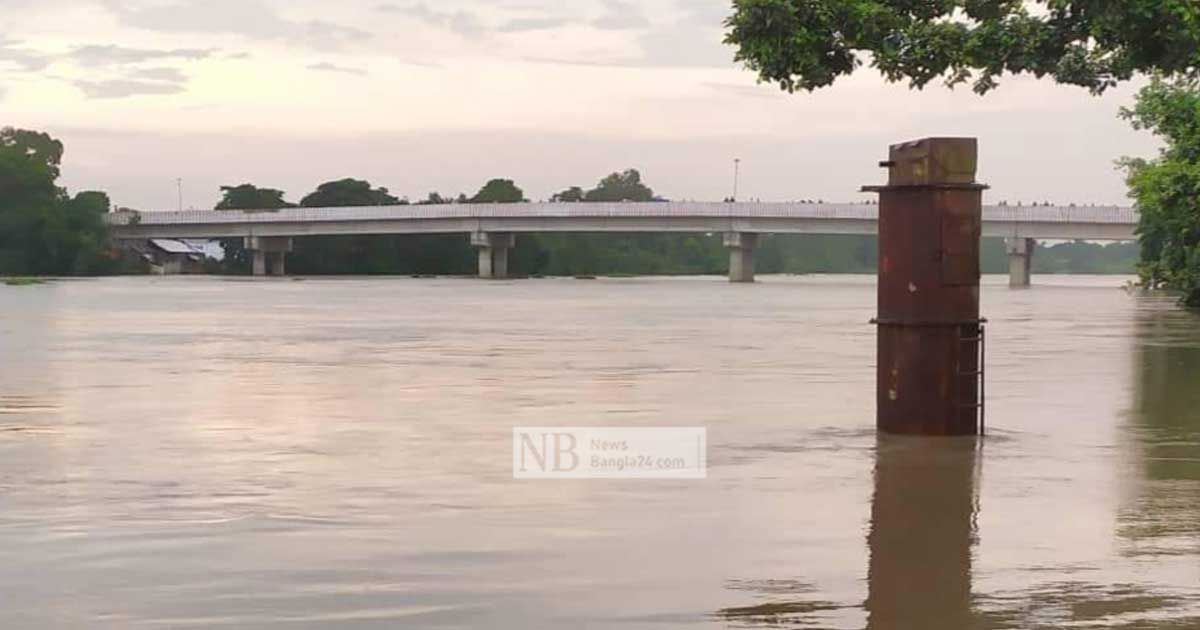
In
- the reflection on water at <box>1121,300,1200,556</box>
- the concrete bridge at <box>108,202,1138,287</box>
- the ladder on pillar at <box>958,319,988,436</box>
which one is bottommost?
the reflection on water at <box>1121,300,1200,556</box>

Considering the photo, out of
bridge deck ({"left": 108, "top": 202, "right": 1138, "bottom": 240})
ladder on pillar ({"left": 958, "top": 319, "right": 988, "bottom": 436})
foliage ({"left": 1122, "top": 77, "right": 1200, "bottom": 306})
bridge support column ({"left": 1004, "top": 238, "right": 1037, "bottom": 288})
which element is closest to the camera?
ladder on pillar ({"left": 958, "top": 319, "right": 988, "bottom": 436})

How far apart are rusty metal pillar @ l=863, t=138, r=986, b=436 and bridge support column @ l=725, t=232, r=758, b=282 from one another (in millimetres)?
127417

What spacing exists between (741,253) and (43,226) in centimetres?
6631

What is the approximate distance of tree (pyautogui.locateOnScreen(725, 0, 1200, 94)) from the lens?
18469 millimetres

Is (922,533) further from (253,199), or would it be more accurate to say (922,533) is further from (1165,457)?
(253,199)

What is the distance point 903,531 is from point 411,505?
4.07m

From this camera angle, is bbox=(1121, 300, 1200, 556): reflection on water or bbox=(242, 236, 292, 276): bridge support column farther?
bbox=(242, 236, 292, 276): bridge support column

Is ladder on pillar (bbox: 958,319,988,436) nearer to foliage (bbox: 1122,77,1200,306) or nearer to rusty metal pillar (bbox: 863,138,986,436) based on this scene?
rusty metal pillar (bbox: 863,138,986,436)

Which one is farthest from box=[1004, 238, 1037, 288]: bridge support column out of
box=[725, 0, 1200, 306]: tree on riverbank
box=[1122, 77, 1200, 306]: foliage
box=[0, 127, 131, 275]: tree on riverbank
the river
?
box=[725, 0, 1200, 306]: tree on riverbank

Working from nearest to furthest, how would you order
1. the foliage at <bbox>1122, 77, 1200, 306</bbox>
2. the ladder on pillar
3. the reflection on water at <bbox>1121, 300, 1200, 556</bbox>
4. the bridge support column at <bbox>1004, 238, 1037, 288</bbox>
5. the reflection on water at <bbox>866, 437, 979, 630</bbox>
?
1. the reflection on water at <bbox>866, 437, 979, 630</bbox>
2. the reflection on water at <bbox>1121, 300, 1200, 556</bbox>
3. the ladder on pillar
4. the foliage at <bbox>1122, 77, 1200, 306</bbox>
5. the bridge support column at <bbox>1004, 238, 1037, 288</bbox>

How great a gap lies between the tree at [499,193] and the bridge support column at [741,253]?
168 feet

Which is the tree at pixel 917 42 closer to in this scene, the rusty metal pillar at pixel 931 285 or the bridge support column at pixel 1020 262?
the rusty metal pillar at pixel 931 285

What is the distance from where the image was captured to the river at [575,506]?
32.2ft

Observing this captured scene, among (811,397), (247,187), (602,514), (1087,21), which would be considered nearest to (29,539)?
(602,514)
